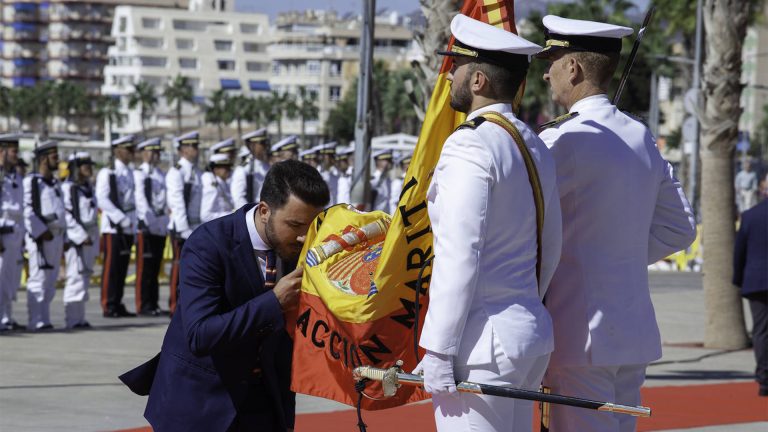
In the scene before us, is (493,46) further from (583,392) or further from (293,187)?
(583,392)

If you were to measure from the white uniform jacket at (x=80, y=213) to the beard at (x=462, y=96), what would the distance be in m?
12.8

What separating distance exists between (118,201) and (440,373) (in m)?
14.1

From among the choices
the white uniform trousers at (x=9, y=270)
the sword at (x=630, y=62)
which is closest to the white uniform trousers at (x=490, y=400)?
the sword at (x=630, y=62)

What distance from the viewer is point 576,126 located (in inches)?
203

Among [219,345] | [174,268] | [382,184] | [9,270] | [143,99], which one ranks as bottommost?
[143,99]

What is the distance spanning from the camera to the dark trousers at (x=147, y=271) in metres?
18.1

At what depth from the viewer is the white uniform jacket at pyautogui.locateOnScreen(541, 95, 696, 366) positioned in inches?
200

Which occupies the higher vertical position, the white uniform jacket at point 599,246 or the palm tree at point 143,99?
the white uniform jacket at point 599,246

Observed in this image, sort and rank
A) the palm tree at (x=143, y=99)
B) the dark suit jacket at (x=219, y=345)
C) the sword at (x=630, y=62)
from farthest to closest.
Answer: the palm tree at (x=143, y=99) < the sword at (x=630, y=62) < the dark suit jacket at (x=219, y=345)

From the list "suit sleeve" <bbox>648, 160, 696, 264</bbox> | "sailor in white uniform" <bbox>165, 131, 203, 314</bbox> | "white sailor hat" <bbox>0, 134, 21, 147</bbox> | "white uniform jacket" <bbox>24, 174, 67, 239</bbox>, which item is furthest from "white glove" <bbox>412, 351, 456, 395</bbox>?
"sailor in white uniform" <bbox>165, 131, 203, 314</bbox>

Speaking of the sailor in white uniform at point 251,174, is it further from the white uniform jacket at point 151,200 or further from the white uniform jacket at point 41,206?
the white uniform jacket at point 41,206

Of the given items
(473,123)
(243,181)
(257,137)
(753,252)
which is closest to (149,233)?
(243,181)

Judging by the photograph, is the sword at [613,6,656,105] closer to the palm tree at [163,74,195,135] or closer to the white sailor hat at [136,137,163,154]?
the white sailor hat at [136,137,163,154]

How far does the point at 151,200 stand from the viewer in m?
18.4
